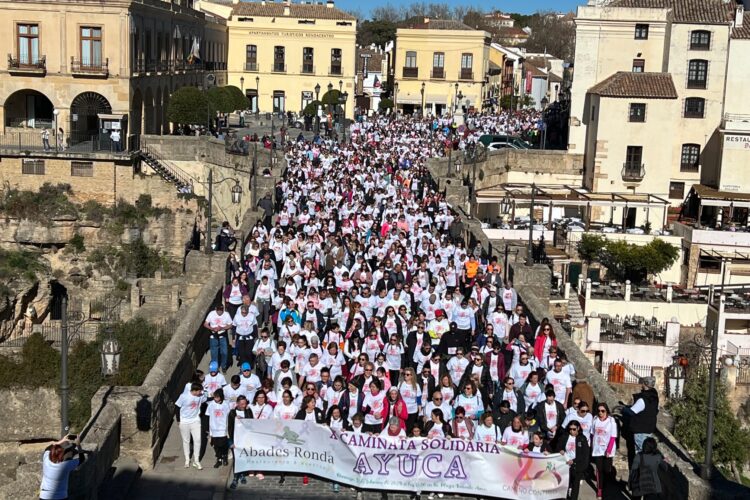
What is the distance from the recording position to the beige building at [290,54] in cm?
7069

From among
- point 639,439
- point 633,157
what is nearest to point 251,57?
point 633,157

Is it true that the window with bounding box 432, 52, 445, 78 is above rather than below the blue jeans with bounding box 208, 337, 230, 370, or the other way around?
above

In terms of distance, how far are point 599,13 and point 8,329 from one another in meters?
30.5

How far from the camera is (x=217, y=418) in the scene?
13.0 metres

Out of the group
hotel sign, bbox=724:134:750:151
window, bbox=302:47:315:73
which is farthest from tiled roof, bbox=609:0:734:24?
window, bbox=302:47:315:73

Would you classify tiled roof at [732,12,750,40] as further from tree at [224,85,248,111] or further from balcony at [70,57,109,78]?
balcony at [70,57,109,78]

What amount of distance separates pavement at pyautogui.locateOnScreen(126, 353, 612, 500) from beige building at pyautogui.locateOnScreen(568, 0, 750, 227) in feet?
125

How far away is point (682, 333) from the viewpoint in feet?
122

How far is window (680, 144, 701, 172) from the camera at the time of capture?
173 feet

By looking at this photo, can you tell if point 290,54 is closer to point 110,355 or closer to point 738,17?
point 738,17

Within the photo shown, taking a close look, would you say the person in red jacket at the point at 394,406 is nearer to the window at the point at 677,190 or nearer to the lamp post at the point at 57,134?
the lamp post at the point at 57,134

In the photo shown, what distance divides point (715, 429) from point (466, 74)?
186 ft

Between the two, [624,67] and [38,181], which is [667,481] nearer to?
[38,181]

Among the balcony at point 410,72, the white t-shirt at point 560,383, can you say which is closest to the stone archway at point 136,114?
the white t-shirt at point 560,383
